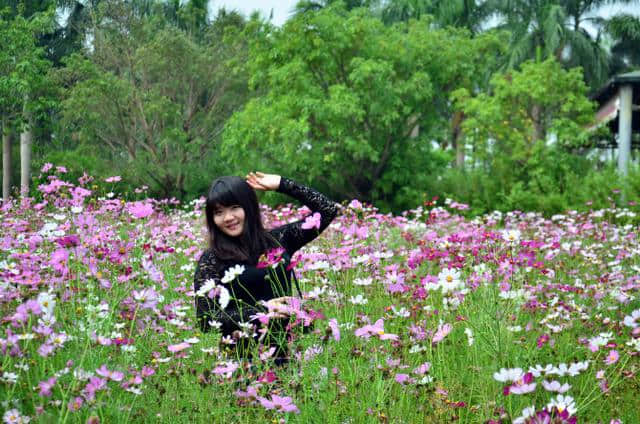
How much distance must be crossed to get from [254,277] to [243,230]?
192 millimetres

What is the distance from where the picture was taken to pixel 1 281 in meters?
2.24

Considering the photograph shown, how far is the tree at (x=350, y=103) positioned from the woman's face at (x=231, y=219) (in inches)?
343

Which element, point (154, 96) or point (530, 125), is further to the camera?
point (530, 125)

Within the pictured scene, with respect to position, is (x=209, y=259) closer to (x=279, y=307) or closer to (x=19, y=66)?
(x=279, y=307)

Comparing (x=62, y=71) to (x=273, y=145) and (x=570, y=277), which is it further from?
(x=570, y=277)

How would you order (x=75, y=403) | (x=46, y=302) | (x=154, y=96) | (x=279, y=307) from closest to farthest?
(x=75, y=403) < (x=46, y=302) < (x=279, y=307) < (x=154, y=96)

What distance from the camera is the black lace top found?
2.39 metres

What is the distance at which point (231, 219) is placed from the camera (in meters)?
2.61

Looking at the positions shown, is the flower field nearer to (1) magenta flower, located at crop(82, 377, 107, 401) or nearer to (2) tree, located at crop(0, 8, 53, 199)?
(1) magenta flower, located at crop(82, 377, 107, 401)

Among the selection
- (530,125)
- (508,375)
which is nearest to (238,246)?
(508,375)

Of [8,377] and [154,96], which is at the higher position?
[154,96]

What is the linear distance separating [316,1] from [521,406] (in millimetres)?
24495

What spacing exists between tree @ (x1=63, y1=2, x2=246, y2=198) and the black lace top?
11.0m

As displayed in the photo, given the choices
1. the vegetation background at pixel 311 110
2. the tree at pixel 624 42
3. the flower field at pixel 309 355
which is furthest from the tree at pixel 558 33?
the flower field at pixel 309 355
